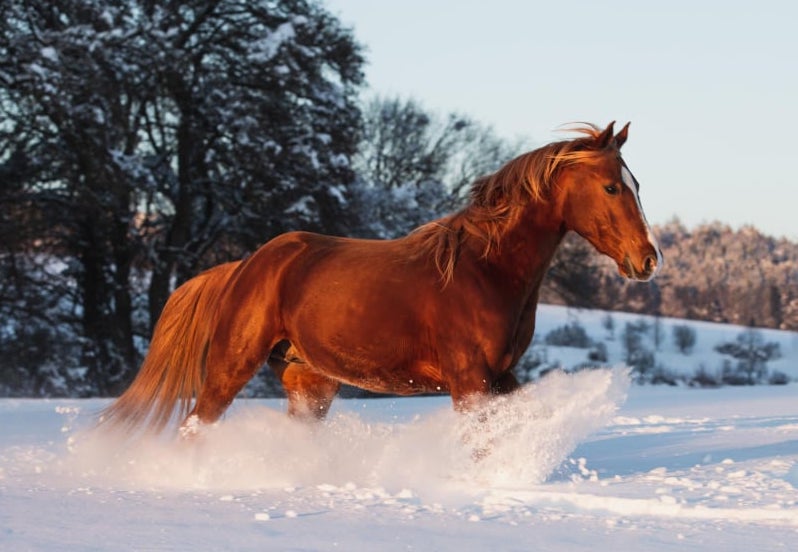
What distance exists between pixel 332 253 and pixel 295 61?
47.7 ft

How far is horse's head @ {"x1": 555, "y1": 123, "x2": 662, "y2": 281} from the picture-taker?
524 centimetres

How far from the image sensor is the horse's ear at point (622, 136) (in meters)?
5.61

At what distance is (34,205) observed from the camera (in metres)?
18.5

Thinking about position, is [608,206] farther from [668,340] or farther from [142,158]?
[668,340]

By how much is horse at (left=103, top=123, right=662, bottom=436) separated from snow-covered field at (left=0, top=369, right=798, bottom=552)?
0.78 feet

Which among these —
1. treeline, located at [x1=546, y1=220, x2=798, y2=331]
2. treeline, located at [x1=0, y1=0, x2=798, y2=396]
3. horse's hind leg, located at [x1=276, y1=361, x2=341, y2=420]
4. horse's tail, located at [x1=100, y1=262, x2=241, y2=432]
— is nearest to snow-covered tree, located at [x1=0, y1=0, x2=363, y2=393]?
treeline, located at [x1=0, y1=0, x2=798, y2=396]

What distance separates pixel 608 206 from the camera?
5.33 meters

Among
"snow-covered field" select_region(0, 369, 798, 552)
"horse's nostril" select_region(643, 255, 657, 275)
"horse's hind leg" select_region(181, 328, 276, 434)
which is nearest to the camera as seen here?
"snow-covered field" select_region(0, 369, 798, 552)

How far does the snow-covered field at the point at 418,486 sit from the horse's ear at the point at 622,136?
47.5 inches

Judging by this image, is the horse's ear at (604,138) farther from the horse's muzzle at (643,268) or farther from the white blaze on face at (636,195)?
the horse's muzzle at (643,268)

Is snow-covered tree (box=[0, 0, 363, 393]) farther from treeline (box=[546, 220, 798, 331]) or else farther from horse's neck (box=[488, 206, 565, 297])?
treeline (box=[546, 220, 798, 331])

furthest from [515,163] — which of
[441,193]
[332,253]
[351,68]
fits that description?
[441,193]

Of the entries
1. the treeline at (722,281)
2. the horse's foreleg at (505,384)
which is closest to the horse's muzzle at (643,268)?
the horse's foreleg at (505,384)

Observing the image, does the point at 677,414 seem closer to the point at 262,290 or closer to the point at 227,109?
the point at 262,290
